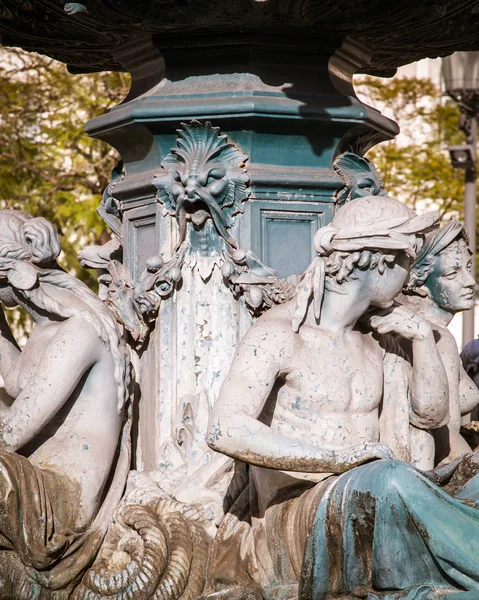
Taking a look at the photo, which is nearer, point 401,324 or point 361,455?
point 361,455

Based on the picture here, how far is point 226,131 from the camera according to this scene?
7.20 metres

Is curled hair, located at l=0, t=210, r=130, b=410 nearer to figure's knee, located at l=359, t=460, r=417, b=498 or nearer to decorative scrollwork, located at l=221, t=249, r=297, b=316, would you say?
decorative scrollwork, located at l=221, t=249, r=297, b=316

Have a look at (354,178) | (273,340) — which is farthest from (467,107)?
(273,340)

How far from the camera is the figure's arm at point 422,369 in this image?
6641 mm

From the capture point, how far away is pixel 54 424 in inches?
269

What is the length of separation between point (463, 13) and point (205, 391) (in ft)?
7.21

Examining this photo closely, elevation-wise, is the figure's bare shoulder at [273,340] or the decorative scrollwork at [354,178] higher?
the decorative scrollwork at [354,178]

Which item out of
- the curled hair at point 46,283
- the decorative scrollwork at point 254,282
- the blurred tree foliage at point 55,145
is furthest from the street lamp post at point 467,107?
the curled hair at point 46,283

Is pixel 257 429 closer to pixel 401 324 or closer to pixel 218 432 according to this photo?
pixel 218 432

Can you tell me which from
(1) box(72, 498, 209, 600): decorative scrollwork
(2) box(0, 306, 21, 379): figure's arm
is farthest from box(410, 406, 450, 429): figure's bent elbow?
(2) box(0, 306, 21, 379): figure's arm

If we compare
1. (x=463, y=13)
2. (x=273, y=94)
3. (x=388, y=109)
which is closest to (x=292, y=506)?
(x=273, y=94)

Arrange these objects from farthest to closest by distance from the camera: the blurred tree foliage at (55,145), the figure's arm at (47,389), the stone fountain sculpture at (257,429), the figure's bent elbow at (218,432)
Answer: the blurred tree foliage at (55,145) → the figure's arm at (47,389) → the figure's bent elbow at (218,432) → the stone fountain sculpture at (257,429)

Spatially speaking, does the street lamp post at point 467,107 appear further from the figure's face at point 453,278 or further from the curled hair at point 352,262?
the curled hair at point 352,262

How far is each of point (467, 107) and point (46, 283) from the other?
8.68m
